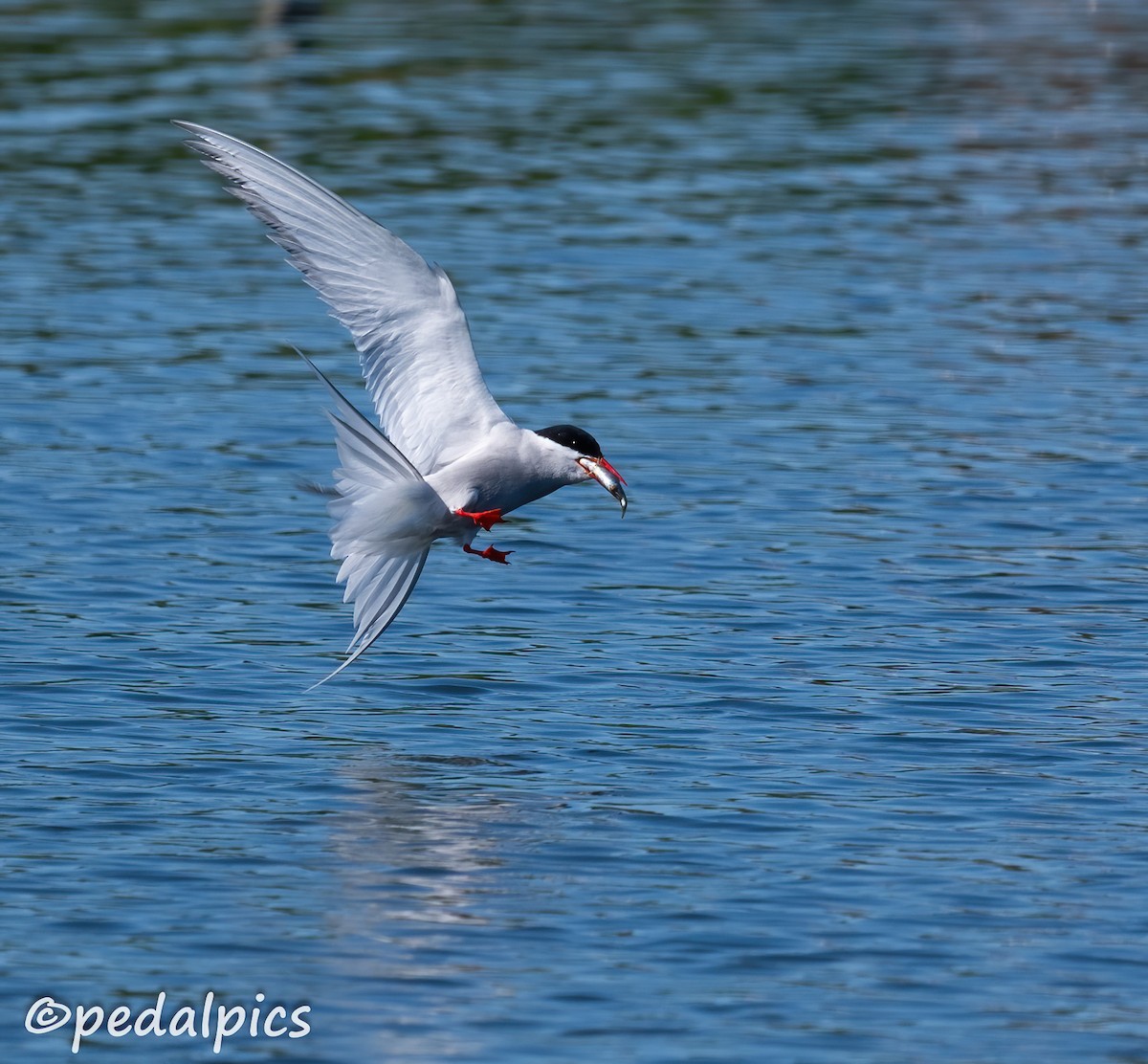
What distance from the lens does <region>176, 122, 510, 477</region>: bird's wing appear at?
9.74 m

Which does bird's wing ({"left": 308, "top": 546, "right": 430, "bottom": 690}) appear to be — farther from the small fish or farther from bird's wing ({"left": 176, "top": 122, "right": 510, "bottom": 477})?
the small fish

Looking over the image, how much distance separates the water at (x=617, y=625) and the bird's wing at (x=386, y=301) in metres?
1.50

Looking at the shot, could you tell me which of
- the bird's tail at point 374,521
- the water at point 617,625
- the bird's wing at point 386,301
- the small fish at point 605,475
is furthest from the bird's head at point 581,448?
the water at point 617,625

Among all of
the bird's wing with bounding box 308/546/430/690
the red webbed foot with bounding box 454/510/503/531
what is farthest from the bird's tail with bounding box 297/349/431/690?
the red webbed foot with bounding box 454/510/503/531

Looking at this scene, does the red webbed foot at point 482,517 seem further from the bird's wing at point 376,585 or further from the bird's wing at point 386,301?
the bird's wing at point 386,301

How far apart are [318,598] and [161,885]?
4.19m

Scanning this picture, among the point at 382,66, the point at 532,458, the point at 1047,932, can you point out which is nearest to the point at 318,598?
the point at 532,458

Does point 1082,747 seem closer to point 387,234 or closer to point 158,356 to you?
point 387,234

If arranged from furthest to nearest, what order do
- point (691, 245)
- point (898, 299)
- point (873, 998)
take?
point (691, 245), point (898, 299), point (873, 998)

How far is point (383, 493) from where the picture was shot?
928 cm

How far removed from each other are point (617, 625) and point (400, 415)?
2.51 metres

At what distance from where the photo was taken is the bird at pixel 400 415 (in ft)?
31.0

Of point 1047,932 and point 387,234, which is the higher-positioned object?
point 387,234

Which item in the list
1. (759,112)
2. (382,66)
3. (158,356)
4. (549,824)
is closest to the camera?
(549,824)
